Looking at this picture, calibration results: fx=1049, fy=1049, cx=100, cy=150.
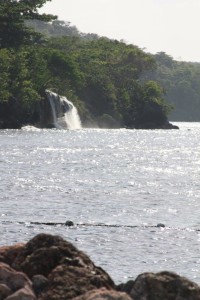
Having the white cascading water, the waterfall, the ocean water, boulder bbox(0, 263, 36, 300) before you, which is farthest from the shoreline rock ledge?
the white cascading water

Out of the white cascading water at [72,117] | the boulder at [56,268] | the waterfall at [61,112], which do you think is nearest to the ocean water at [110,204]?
the boulder at [56,268]

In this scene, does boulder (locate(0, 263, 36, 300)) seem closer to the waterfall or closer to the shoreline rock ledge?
the shoreline rock ledge

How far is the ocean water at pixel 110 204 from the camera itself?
115 ft

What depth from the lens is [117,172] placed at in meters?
80.2

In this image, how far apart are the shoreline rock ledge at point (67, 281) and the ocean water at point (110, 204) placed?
28.7 ft

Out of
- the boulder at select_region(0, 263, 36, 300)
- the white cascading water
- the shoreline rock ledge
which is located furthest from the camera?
the white cascading water

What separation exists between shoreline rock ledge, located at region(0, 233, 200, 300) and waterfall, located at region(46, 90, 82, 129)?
140 meters

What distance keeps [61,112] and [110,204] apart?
114 meters

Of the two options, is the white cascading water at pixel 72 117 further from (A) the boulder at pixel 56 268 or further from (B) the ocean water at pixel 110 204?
(A) the boulder at pixel 56 268

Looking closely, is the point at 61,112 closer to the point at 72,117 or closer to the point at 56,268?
the point at 72,117

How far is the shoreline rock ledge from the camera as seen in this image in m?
19.7

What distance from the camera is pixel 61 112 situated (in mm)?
166250

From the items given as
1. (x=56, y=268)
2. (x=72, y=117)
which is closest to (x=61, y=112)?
(x=72, y=117)

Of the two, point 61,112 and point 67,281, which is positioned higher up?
point 67,281
